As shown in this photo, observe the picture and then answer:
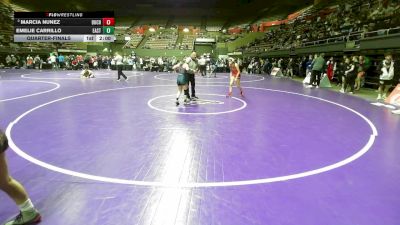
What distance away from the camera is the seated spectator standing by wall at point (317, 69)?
55.4ft

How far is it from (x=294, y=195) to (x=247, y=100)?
331 inches

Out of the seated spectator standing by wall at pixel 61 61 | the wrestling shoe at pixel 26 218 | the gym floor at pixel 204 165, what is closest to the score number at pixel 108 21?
the gym floor at pixel 204 165

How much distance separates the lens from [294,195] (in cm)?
405

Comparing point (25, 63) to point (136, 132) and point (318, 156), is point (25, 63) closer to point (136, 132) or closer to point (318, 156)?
point (136, 132)

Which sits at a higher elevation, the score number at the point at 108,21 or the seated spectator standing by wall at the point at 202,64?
the score number at the point at 108,21

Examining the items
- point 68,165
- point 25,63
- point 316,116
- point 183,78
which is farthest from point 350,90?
point 25,63

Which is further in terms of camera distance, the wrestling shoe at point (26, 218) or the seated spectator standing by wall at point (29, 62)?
the seated spectator standing by wall at point (29, 62)

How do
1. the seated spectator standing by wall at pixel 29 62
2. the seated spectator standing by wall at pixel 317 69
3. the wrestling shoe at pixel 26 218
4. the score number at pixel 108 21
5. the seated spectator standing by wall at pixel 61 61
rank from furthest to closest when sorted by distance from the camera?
the seated spectator standing by wall at pixel 61 61 → the seated spectator standing by wall at pixel 29 62 → the seated spectator standing by wall at pixel 317 69 → the score number at pixel 108 21 → the wrestling shoe at pixel 26 218
